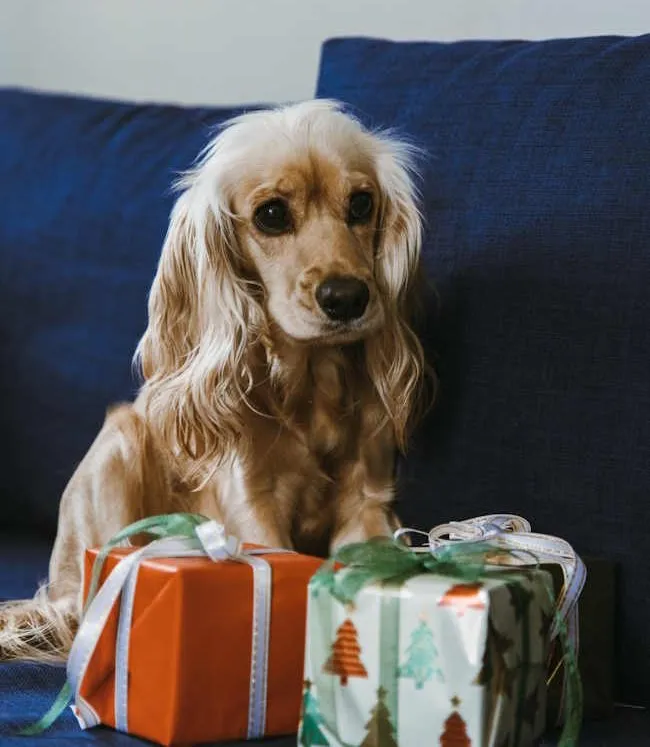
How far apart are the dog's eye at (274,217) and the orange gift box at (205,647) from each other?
0.44 m

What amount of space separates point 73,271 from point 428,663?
3.68 ft

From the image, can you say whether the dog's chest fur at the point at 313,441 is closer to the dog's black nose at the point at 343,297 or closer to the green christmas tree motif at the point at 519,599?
the dog's black nose at the point at 343,297

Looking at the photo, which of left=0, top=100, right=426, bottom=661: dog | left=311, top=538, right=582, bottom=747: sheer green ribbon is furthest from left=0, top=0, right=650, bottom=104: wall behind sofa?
left=311, top=538, right=582, bottom=747: sheer green ribbon

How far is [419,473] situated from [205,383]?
0.28m

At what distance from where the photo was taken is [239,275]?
1.57m

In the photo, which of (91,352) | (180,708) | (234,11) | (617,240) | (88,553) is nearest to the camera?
(180,708)

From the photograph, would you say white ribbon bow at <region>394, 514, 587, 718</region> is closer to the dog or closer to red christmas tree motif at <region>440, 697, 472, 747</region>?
red christmas tree motif at <region>440, 697, 472, 747</region>

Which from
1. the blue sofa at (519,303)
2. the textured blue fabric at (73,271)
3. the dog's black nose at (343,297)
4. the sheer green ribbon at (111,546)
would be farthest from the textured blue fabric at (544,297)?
the textured blue fabric at (73,271)

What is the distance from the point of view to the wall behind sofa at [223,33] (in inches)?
78.9

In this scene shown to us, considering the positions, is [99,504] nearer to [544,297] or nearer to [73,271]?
[73,271]

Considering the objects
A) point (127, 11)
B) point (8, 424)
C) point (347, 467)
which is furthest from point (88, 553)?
point (127, 11)

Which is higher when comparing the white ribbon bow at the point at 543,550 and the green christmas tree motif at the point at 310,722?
the white ribbon bow at the point at 543,550

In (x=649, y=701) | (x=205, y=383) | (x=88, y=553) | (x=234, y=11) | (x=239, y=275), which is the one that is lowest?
(x=649, y=701)

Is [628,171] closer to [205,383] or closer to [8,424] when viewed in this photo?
[205,383]
